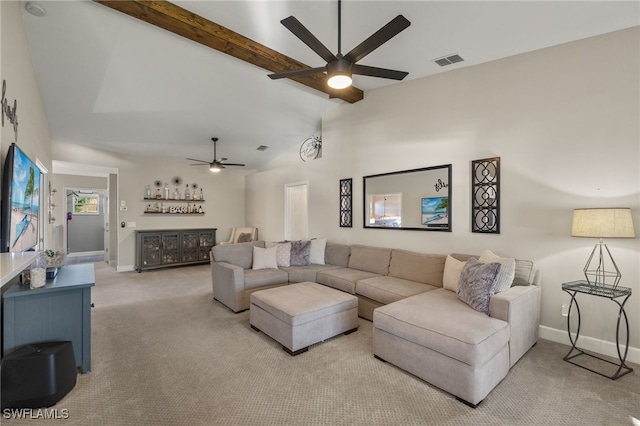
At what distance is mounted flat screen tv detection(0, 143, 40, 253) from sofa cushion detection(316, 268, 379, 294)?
10.3ft

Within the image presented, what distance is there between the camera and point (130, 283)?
5539 millimetres

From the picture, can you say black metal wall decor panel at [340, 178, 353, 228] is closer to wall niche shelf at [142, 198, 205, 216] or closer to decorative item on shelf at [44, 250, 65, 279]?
decorative item on shelf at [44, 250, 65, 279]

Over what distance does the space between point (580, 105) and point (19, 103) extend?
203 inches

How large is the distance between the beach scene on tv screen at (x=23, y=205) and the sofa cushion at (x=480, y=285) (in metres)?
3.64

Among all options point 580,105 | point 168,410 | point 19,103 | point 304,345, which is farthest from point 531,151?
point 19,103

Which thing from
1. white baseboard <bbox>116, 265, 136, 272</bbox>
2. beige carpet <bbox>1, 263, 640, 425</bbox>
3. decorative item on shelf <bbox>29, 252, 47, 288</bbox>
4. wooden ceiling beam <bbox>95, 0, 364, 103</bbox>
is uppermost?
wooden ceiling beam <bbox>95, 0, 364, 103</bbox>

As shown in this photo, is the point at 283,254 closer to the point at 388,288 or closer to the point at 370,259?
the point at 370,259

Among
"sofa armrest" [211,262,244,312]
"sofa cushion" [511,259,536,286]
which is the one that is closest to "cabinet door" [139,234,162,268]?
"sofa armrest" [211,262,244,312]

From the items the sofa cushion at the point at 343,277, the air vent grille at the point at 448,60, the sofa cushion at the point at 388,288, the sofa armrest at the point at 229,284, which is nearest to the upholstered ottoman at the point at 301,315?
the sofa cushion at the point at 388,288

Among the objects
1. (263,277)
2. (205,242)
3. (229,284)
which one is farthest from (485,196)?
(205,242)

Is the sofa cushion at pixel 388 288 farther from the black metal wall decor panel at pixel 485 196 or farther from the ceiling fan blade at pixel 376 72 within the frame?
the ceiling fan blade at pixel 376 72

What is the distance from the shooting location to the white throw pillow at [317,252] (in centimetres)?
487

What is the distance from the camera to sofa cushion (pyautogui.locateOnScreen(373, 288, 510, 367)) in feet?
6.67

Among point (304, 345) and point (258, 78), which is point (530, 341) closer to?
point (304, 345)
